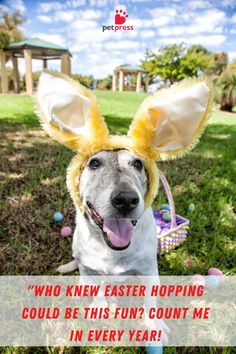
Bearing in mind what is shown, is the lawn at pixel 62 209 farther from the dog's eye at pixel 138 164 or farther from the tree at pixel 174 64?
the tree at pixel 174 64

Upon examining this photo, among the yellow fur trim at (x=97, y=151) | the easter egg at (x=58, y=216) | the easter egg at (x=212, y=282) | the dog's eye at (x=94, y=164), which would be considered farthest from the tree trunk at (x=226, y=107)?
the dog's eye at (x=94, y=164)

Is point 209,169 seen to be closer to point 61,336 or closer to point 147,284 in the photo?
point 147,284

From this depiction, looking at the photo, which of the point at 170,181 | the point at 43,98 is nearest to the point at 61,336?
the point at 43,98

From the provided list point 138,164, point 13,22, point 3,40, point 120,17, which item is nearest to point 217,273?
point 138,164

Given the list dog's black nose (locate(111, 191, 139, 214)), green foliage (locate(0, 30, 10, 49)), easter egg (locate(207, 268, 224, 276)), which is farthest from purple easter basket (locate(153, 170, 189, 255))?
green foliage (locate(0, 30, 10, 49))

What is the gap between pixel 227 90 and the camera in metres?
16.4

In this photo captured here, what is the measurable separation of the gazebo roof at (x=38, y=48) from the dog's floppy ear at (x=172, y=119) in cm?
1536

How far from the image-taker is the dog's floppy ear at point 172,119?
1491 mm

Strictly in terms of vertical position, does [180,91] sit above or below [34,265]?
above

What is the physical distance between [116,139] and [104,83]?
34664 mm

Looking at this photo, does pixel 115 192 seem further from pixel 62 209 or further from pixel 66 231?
pixel 62 209

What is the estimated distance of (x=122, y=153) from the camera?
155 cm

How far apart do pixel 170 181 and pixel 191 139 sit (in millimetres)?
2186

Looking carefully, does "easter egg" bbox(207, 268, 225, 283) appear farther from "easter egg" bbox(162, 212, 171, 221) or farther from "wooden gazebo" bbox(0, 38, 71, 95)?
"wooden gazebo" bbox(0, 38, 71, 95)
